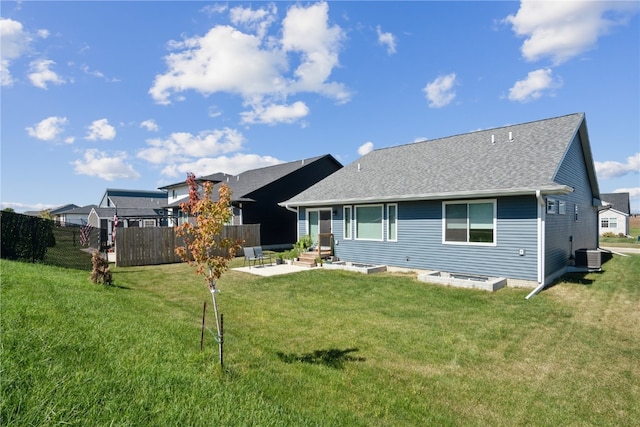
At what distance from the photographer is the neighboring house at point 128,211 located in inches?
1262

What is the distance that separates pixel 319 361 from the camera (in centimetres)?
496

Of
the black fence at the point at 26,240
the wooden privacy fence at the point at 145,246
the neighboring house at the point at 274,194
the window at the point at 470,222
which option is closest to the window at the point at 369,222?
the window at the point at 470,222

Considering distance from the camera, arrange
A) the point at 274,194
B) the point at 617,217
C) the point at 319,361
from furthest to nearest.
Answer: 1. the point at 617,217
2. the point at 274,194
3. the point at 319,361

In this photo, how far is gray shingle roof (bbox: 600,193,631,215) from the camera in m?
39.3

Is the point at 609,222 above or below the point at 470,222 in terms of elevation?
below

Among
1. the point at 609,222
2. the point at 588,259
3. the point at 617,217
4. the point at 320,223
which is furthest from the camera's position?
the point at 609,222

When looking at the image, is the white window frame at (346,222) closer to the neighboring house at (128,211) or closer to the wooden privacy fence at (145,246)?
the wooden privacy fence at (145,246)

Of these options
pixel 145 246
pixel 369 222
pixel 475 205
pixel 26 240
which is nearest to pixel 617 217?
pixel 475 205

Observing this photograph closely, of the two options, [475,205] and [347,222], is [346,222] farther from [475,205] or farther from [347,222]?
[475,205]

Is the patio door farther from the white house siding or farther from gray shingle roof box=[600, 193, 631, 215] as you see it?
gray shingle roof box=[600, 193, 631, 215]

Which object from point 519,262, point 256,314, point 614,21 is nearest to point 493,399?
point 256,314

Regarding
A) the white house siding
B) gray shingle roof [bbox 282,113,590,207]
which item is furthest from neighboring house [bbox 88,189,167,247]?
the white house siding

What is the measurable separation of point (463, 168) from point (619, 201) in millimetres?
41925

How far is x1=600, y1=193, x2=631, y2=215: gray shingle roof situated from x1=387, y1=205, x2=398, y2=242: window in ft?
129
